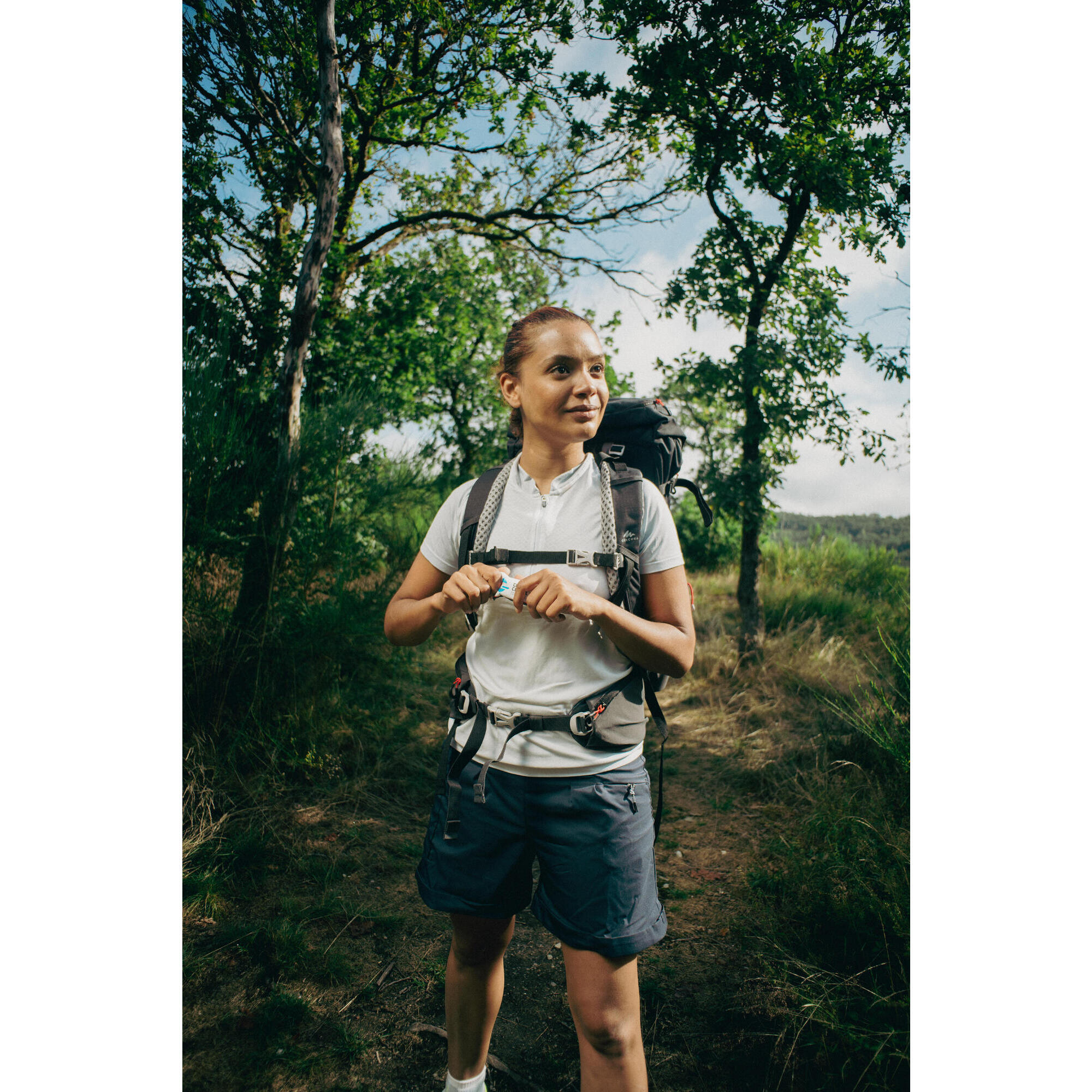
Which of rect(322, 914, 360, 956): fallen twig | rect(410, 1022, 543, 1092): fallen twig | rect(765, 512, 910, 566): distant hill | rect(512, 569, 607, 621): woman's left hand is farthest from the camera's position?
rect(322, 914, 360, 956): fallen twig

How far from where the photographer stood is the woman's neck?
1.31m

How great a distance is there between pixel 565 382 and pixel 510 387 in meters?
0.17

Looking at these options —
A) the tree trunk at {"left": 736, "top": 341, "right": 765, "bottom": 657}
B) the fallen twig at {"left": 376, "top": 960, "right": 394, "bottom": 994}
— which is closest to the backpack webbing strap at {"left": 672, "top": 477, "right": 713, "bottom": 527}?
the fallen twig at {"left": 376, "top": 960, "right": 394, "bottom": 994}

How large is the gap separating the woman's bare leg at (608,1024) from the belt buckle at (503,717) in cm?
44

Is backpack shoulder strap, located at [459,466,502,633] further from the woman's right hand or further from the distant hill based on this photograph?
the distant hill

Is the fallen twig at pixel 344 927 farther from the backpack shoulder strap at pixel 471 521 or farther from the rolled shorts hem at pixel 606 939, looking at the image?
the backpack shoulder strap at pixel 471 521

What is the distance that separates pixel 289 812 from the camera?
2891mm

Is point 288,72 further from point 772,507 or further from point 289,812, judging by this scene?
point 772,507

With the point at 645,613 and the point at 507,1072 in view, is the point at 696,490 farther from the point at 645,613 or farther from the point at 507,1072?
the point at 507,1072

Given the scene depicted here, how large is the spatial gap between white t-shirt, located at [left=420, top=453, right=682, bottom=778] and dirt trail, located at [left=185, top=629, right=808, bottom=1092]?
4.18 feet

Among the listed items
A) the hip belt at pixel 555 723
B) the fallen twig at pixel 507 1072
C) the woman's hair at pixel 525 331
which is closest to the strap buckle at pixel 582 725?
the hip belt at pixel 555 723

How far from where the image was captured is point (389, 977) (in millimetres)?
2123

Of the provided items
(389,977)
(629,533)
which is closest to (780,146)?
(629,533)

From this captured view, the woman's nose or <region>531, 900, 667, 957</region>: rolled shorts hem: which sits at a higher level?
the woman's nose
